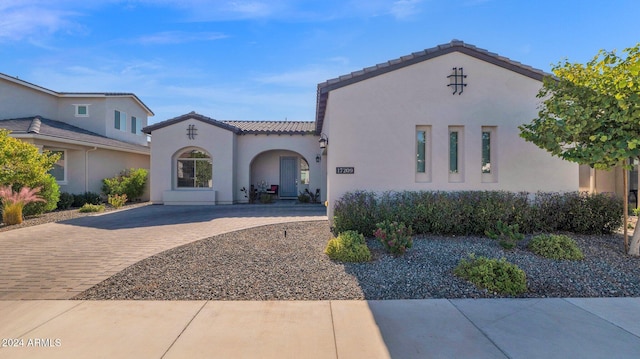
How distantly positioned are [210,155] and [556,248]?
13747 mm

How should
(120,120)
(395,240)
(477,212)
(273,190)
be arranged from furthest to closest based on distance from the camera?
1. (120,120)
2. (273,190)
3. (477,212)
4. (395,240)

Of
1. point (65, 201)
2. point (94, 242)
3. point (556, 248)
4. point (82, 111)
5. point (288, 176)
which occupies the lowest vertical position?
point (94, 242)

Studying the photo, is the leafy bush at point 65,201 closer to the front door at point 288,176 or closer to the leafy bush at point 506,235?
the front door at point 288,176

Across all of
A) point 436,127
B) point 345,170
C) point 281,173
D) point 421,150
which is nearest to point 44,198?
point 281,173

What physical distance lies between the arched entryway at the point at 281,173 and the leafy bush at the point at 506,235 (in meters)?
11.6

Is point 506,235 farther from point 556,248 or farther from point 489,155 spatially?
point 489,155

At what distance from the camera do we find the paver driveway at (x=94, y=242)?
4875mm

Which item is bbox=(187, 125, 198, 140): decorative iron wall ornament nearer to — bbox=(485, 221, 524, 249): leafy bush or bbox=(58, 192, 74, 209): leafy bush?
bbox=(58, 192, 74, 209): leafy bush

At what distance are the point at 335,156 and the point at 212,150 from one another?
28.5ft

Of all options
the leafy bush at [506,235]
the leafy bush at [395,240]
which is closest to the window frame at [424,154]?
the leafy bush at [506,235]

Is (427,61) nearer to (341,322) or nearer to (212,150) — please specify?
(341,322)

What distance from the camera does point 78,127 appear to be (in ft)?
62.1

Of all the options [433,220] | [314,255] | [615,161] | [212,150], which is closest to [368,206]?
[433,220]

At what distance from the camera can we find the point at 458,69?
859cm
